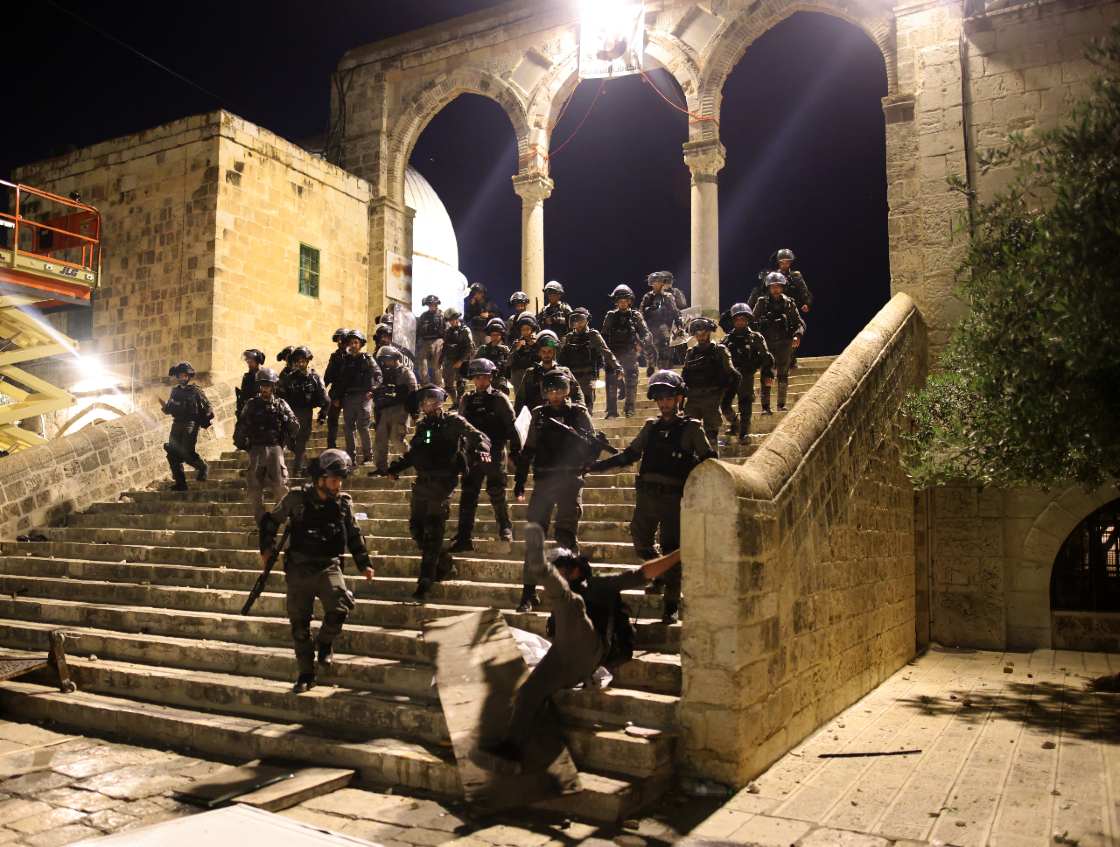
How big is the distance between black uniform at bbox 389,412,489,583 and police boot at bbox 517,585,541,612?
3.42 ft

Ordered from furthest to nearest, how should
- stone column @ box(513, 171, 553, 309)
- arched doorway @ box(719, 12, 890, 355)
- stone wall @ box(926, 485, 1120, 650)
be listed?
arched doorway @ box(719, 12, 890, 355)
stone column @ box(513, 171, 553, 309)
stone wall @ box(926, 485, 1120, 650)

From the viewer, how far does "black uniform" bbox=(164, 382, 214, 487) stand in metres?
12.0

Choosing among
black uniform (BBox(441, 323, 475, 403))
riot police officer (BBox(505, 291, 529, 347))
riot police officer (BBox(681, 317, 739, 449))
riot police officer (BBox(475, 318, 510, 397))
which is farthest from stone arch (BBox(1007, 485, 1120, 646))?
black uniform (BBox(441, 323, 475, 403))

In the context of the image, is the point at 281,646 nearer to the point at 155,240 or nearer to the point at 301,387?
the point at 301,387

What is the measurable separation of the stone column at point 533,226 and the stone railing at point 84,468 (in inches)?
259

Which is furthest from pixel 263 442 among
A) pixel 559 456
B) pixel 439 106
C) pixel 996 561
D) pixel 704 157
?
pixel 439 106

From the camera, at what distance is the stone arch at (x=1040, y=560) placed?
1038cm

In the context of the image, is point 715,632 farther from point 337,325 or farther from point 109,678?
point 337,325

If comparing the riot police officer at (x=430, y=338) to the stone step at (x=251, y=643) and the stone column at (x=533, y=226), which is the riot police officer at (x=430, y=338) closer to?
the stone column at (x=533, y=226)

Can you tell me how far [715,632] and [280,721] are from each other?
3.29 m

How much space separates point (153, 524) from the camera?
10.9 m

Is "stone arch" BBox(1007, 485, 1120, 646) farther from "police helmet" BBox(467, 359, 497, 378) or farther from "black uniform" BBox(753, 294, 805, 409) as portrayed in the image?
"police helmet" BBox(467, 359, 497, 378)

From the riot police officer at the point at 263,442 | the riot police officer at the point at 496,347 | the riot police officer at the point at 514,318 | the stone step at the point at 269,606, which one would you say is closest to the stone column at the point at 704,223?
the riot police officer at the point at 514,318

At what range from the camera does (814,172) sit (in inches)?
1357
